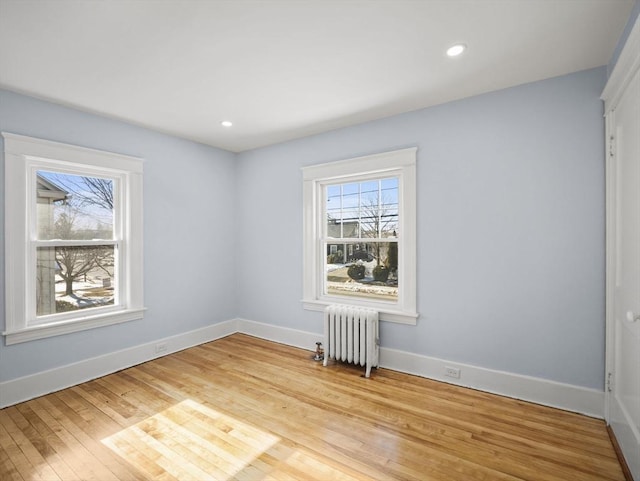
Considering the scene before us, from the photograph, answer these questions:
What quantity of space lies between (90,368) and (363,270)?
3.03 m

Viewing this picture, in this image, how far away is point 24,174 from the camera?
9.04ft

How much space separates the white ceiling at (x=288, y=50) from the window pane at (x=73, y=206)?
758mm

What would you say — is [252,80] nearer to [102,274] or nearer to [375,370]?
[102,274]

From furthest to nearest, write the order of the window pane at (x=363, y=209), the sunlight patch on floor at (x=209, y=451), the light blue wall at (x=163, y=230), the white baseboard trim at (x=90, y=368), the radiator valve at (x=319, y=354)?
1. the radiator valve at (x=319, y=354)
2. the window pane at (x=363, y=209)
3. the light blue wall at (x=163, y=230)
4. the white baseboard trim at (x=90, y=368)
5. the sunlight patch on floor at (x=209, y=451)

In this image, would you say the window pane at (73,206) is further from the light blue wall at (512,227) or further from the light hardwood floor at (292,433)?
the light blue wall at (512,227)

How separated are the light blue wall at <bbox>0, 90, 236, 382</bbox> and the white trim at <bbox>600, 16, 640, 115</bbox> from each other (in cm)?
416

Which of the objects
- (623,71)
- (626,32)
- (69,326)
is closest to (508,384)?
(623,71)

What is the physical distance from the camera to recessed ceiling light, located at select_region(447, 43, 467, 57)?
2096mm

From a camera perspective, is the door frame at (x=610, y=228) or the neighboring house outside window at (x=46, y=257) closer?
the door frame at (x=610, y=228)

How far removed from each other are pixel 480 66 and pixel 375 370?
2.92 meters

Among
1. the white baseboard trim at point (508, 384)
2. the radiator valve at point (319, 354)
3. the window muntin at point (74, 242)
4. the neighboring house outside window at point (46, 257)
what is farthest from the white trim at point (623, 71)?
the neighboring house outside window at point (46, 257)

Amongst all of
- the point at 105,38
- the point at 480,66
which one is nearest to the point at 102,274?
the point at 105,38

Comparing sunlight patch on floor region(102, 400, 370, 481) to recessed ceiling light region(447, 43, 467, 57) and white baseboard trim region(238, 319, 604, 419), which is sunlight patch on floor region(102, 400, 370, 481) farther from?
recessed ceiling light region(447, 43, 467, 57)

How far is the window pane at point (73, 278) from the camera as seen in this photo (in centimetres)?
296
